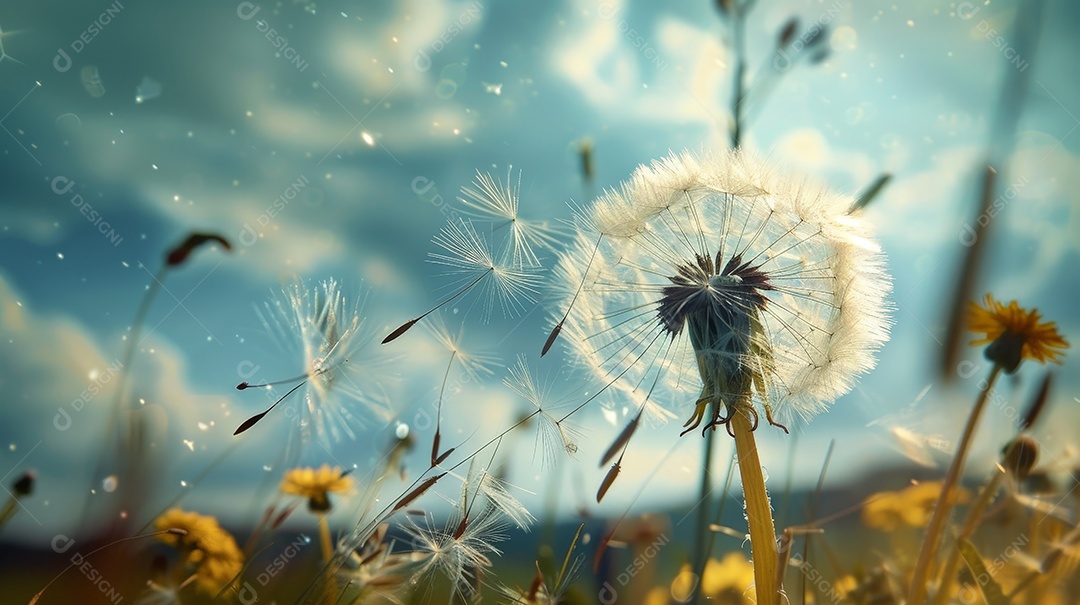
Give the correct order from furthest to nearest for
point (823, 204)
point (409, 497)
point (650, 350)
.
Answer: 1. point (650, 350)
2. point (823, 204)
3. point (409, 497)

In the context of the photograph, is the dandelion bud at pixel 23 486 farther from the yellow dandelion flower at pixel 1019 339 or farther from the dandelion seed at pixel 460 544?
the yellow dandelion flower at pixel 1019 339

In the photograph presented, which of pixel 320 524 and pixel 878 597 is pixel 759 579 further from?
pixel 320 524

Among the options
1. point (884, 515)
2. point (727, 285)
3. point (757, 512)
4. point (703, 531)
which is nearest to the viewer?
point (757, 512)

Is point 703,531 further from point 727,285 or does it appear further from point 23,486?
point 23,486

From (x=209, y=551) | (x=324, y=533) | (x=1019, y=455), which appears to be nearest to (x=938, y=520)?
(x=1019, y=455)

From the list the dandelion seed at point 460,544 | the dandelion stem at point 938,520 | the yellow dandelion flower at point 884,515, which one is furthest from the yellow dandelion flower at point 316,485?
the yellow dandelion flower at point 884,515

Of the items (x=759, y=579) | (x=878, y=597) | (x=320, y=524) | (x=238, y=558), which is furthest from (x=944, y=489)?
(x=238, y=558)
